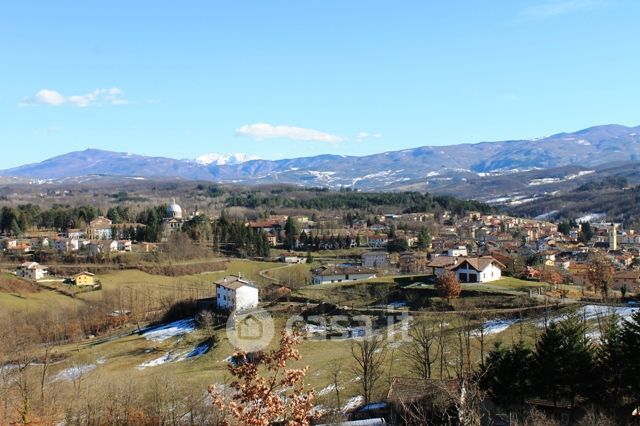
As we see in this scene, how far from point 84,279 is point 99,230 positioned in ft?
81.1

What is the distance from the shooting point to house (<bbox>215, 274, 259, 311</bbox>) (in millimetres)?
44562

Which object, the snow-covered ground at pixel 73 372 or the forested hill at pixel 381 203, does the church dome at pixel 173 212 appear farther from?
the snow-covered ground at pixel 73 372

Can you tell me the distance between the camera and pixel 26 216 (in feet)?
264

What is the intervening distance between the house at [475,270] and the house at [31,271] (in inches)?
1415

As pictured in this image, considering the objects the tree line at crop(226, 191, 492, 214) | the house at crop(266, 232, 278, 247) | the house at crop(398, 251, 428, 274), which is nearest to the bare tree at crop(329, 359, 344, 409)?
the house at crop(398, 251, 428, 274)

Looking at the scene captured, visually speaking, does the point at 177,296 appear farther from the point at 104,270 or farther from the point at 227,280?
the point at 104,270

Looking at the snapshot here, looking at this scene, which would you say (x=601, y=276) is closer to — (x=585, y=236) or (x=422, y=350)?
(x=422, y=350)

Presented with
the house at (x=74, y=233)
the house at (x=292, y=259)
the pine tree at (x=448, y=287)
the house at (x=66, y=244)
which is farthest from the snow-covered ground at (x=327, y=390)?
the house at (x=74, y=233)

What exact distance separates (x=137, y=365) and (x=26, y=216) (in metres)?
53.7

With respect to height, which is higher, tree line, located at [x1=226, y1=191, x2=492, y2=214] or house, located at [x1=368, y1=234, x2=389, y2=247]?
tree line, located at [x1=226, y1=191, x2=492, y2=214]

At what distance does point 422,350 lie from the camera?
28531mm

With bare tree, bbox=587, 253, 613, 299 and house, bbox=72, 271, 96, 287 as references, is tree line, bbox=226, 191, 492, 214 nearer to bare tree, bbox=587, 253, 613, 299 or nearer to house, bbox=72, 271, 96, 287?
house, bbox=72, 271, 96, 287

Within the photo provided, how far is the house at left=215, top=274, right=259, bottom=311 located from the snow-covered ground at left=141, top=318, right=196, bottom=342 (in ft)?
9.08

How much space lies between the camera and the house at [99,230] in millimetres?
78062
